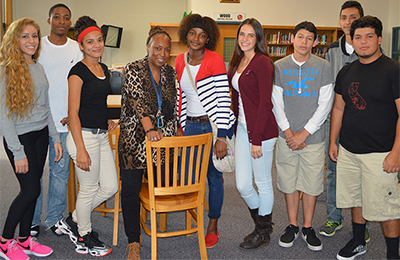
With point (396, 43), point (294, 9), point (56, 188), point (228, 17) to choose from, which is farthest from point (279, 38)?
point (56, 188)

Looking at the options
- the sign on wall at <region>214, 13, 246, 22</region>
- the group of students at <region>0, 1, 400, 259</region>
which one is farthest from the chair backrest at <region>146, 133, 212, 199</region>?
the sign on wall at <region>214, 13, 246, 22</region>

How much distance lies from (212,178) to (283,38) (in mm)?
7250

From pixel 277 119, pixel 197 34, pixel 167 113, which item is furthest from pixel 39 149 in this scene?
pixel 277 119

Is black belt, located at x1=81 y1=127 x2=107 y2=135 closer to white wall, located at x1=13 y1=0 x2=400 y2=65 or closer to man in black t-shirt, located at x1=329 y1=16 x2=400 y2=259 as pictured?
man in black t-shirt, located at x1=329 y1=16 x2=400 y2=259

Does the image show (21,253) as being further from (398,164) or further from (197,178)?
(398,164)

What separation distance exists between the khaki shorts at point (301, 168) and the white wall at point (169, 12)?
6744mm

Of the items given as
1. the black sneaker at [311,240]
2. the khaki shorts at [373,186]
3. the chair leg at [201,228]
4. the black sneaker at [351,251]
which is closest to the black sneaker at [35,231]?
the chair leg at [201,228]

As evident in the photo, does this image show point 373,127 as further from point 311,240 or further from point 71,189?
point 71,189

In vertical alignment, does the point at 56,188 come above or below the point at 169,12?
below

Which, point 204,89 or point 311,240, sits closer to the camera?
point 204,89

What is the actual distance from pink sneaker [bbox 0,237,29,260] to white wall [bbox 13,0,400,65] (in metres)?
7.37

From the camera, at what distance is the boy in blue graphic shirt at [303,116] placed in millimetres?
2293

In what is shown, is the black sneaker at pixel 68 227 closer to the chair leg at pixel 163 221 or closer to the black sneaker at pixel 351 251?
the chair leg at pixel 163 221

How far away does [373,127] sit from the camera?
2.04 meters
